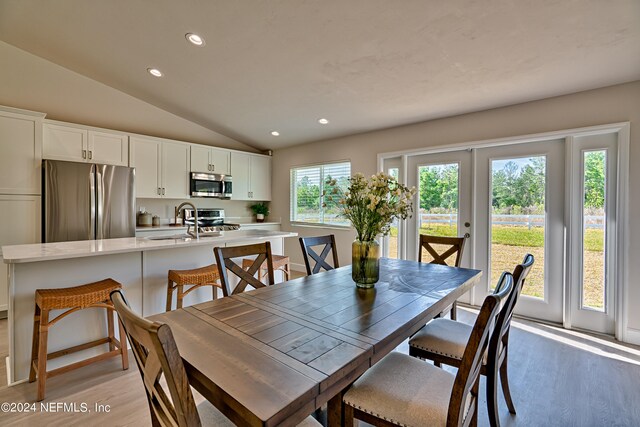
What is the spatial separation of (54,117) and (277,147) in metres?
3.37

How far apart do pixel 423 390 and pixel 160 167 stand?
186 inches

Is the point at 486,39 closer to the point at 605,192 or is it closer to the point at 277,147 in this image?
the point at 605,192

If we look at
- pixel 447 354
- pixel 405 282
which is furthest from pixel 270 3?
pixel 447 354

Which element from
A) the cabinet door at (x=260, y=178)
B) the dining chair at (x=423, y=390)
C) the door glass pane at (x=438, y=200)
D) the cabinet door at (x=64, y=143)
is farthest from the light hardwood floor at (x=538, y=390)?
the cabinet door at (x=260, y=178)

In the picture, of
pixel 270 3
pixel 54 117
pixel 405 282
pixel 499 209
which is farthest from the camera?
pixel 54 117

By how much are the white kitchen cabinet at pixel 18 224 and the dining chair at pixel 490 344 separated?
4353 millimetres

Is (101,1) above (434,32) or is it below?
above

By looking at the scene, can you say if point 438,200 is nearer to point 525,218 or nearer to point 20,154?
point 525,218

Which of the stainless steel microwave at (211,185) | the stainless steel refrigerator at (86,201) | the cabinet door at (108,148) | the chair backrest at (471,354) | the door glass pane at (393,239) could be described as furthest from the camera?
the stainless steel microwave at (211,185)

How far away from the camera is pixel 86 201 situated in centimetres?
372

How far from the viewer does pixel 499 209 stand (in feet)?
11.6

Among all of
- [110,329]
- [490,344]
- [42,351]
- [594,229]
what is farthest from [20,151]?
[594,229]

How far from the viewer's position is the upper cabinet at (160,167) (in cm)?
442

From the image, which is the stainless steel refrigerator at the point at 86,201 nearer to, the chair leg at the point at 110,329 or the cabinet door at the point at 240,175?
the cabinet door at the point at 240,175
